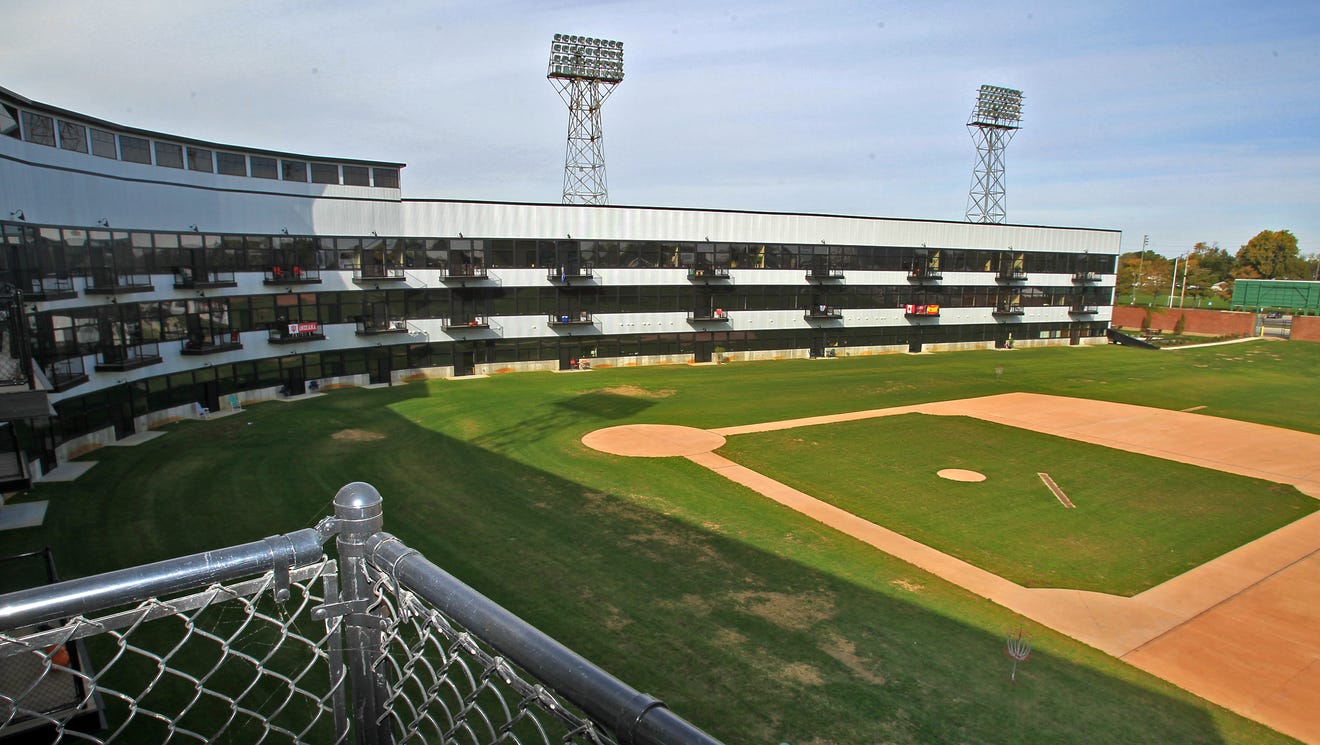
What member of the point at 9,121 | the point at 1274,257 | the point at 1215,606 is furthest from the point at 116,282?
the point at 1274,257

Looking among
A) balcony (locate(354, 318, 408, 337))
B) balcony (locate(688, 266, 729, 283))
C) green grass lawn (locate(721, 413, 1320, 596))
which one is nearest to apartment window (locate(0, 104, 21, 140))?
balcony (locate(354, 318, 408, 337))

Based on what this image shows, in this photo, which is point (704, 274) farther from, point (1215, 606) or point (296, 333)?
point (1215, 606)

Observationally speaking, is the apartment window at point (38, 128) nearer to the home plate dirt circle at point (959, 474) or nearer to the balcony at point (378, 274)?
the balcony at point (378, 274)

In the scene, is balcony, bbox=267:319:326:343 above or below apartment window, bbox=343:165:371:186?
below

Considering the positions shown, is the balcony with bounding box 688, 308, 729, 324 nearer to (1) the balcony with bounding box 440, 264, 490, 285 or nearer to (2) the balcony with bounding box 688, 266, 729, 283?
(2) the balcony with bounding box 688, 266, 729, 283

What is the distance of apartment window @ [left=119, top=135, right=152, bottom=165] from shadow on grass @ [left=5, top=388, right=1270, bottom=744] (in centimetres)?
1895

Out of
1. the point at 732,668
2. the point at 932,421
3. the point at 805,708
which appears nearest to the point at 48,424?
the point at 732,668

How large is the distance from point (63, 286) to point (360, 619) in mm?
29828

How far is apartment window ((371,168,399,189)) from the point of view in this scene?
160 feet

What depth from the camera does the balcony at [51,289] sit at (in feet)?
76.0

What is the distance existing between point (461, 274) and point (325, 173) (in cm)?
1275

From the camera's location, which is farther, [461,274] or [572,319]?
[572,319]

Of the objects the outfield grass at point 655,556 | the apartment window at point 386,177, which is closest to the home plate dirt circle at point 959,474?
the outfield grass at point 655,556

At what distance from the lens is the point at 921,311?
192ft
